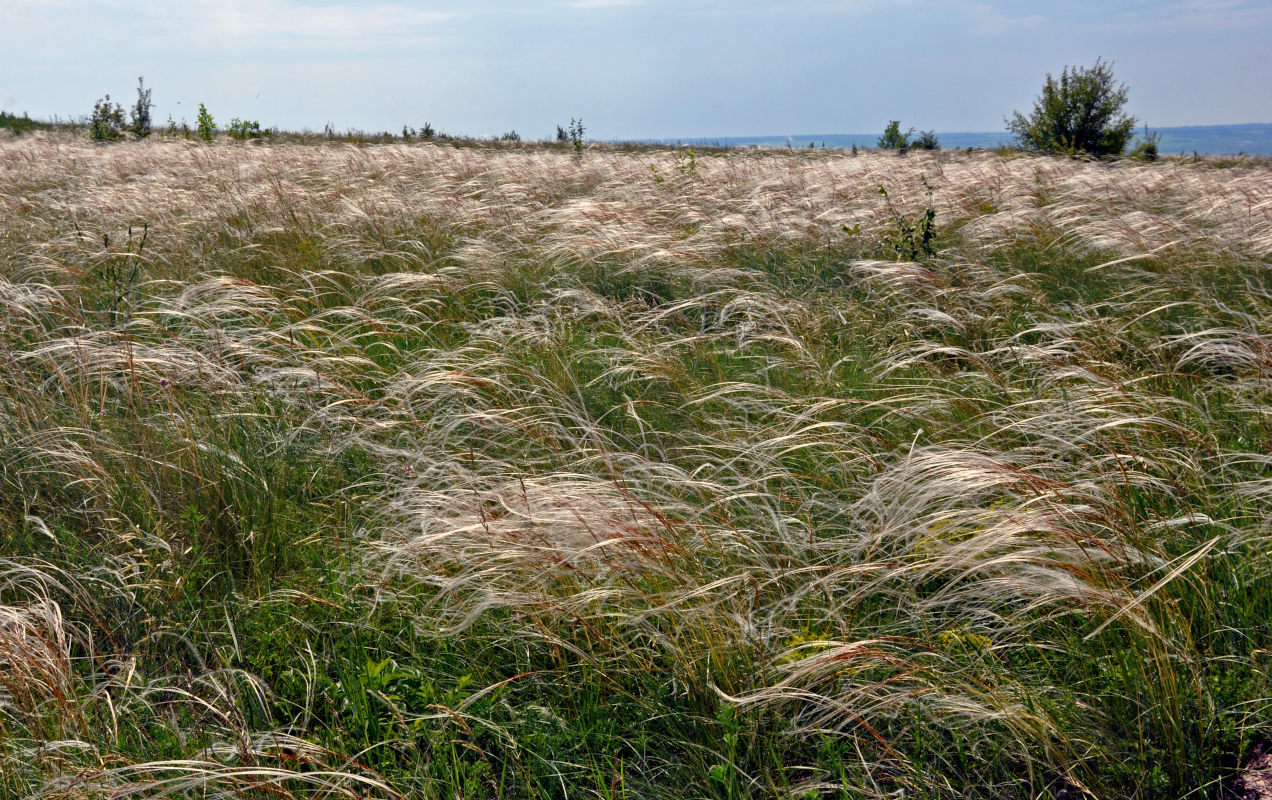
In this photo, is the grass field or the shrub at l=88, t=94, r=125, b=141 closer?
the grass field

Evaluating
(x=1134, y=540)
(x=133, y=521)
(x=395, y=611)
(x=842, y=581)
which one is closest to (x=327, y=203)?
(x=133, y=521)

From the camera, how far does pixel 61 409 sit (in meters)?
2.77

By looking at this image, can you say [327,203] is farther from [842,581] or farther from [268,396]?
[842,581]

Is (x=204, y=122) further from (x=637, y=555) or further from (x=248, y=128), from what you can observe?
(x=637, y=555)

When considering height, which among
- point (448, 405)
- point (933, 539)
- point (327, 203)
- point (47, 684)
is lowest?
point (47, 684)

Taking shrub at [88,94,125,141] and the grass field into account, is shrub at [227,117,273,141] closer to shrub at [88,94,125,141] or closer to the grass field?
shrub at [88,94,125,141]

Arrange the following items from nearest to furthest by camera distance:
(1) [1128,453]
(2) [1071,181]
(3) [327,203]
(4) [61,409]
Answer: (1) [1128,453] → (4) [61,409] → (3) [327,203] → (2) [1071,181]

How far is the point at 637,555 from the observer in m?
1.84

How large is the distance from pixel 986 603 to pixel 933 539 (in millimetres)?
181

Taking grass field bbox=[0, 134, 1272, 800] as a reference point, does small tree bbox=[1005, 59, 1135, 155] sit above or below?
above

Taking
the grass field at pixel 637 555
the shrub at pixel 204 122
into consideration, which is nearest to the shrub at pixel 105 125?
the shrub at pixel 204 122

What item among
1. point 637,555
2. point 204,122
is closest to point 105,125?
point 204,122

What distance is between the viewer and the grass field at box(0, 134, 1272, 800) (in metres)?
1.50

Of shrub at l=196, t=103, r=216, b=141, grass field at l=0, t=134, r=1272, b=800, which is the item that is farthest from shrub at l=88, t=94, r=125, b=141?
grass field at l=0, t=134, r=1272, b=800
